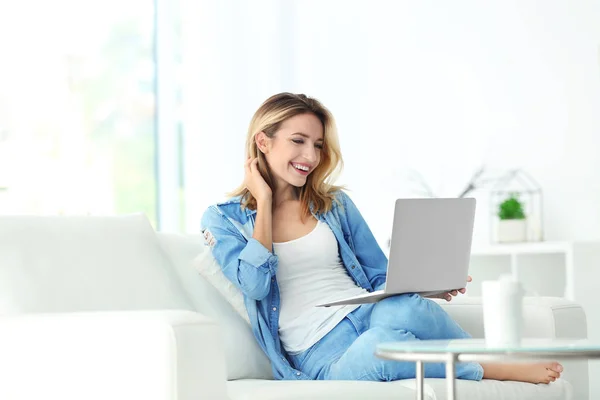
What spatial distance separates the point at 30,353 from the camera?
1768mm

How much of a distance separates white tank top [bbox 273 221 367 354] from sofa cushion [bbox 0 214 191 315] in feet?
0.91

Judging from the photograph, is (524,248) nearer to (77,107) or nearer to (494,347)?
(77,107)

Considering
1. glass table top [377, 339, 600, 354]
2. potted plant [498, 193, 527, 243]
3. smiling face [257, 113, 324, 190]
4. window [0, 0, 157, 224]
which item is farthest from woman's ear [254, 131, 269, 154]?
window [0, 0, 157, 224]

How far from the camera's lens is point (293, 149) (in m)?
2.58

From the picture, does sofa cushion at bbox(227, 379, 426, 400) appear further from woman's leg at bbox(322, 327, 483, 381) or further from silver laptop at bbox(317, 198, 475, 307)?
silver laptop at bbox(317, 198, 475, 307)

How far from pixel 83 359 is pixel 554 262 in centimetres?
267

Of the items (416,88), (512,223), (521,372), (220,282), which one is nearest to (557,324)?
(521,372)

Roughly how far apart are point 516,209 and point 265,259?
1.85 meters

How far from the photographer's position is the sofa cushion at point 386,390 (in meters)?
1.89

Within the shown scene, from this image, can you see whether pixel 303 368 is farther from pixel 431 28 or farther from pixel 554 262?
pixel 431 28

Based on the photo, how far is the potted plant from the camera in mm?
3906

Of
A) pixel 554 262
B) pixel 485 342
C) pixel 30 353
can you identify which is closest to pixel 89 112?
pixel 554 262

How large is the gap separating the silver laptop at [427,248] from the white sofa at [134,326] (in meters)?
0.23

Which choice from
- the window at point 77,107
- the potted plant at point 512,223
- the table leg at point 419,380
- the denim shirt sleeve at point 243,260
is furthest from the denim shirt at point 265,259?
the window at point 77,107
